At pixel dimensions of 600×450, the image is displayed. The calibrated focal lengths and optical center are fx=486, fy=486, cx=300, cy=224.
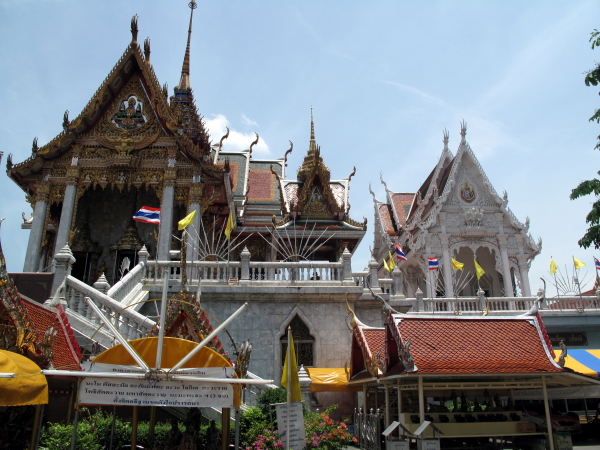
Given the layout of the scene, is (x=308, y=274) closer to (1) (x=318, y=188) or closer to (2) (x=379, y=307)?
(2) (x=379, y=307)

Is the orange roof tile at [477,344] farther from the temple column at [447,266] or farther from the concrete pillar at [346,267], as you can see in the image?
the temple column at [447,266]

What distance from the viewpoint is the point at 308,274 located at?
42.6 feet

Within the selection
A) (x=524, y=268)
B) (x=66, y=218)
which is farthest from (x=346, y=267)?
(x=524, y=268)

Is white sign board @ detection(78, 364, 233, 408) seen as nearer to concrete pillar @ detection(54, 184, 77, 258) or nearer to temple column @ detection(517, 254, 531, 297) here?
concrete pillar @ detection(54, 184, 77, 258)

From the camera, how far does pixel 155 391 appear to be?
5.49 metres

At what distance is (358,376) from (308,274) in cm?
393

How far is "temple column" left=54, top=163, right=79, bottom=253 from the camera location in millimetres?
15648

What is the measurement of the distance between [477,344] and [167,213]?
11.4 metres

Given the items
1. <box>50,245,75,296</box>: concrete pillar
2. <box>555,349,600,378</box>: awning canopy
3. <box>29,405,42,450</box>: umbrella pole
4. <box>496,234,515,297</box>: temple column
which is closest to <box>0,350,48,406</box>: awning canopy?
<box>29,405,42,450</box>: umbrella pole

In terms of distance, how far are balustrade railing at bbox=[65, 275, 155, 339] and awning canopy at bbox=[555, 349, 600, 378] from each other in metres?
8.47

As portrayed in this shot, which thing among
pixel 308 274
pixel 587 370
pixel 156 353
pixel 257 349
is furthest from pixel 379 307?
pixel 156 353

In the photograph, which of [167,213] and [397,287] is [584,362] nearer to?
[397,287]

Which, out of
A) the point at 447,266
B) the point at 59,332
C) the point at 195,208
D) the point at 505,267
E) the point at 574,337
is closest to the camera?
the point at 59,332

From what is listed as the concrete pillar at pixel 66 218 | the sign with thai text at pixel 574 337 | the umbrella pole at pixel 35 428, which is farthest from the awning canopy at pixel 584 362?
the concrete pillar at pixel 66 218
